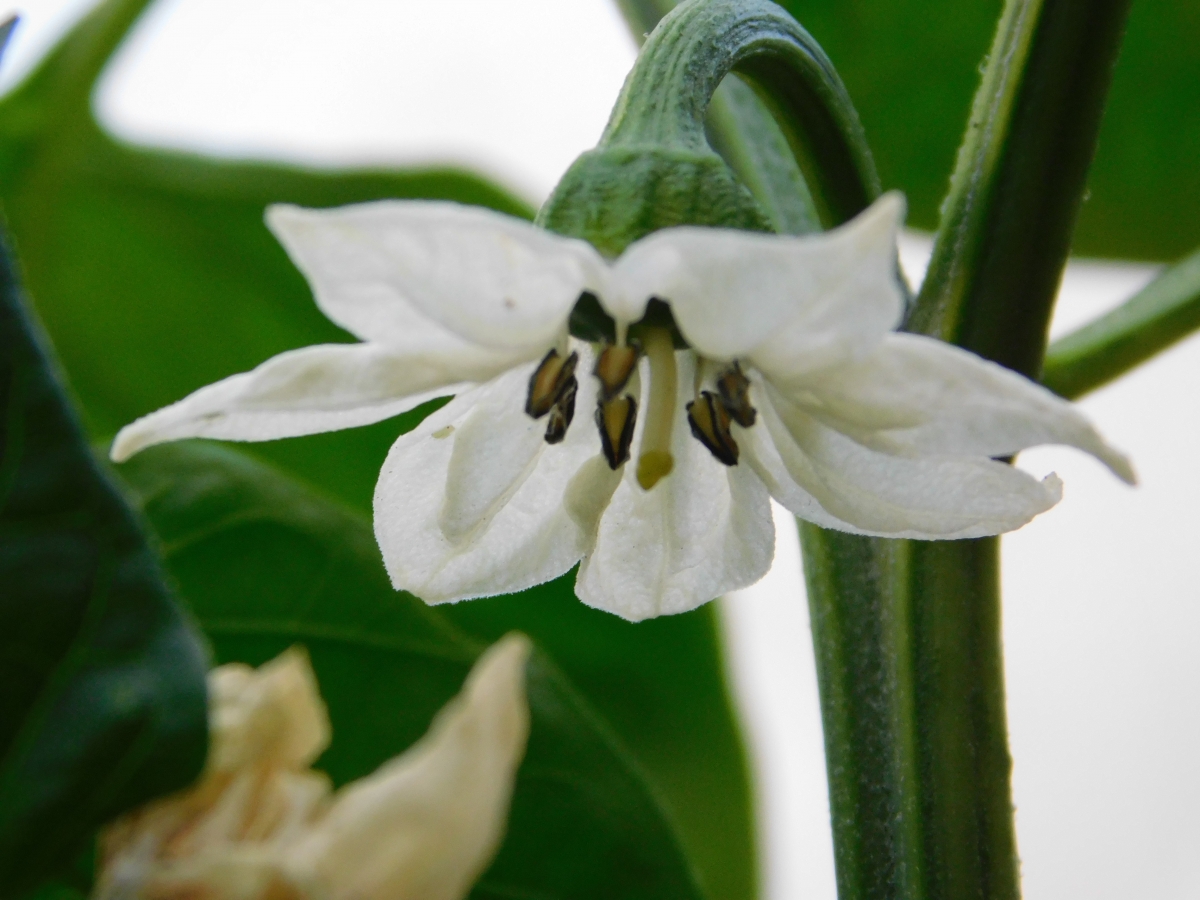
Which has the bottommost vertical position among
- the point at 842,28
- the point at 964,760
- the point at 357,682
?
the point at 357,682

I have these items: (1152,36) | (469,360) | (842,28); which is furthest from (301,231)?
(1152,36)

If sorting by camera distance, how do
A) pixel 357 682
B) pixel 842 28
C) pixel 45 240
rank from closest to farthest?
1. pixel 357 682
2. pixel 842 28
3. pixel 45 240

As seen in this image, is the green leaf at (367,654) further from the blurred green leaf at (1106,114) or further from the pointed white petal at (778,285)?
the blurred green leaf at (1106,114)

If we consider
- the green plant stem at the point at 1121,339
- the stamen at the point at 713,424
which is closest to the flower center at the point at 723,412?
the stamen at the point at 713,424

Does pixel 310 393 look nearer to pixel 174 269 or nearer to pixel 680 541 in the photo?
pixel 680 541

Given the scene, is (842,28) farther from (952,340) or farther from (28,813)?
(28,813)

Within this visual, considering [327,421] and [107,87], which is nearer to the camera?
[327,421]
